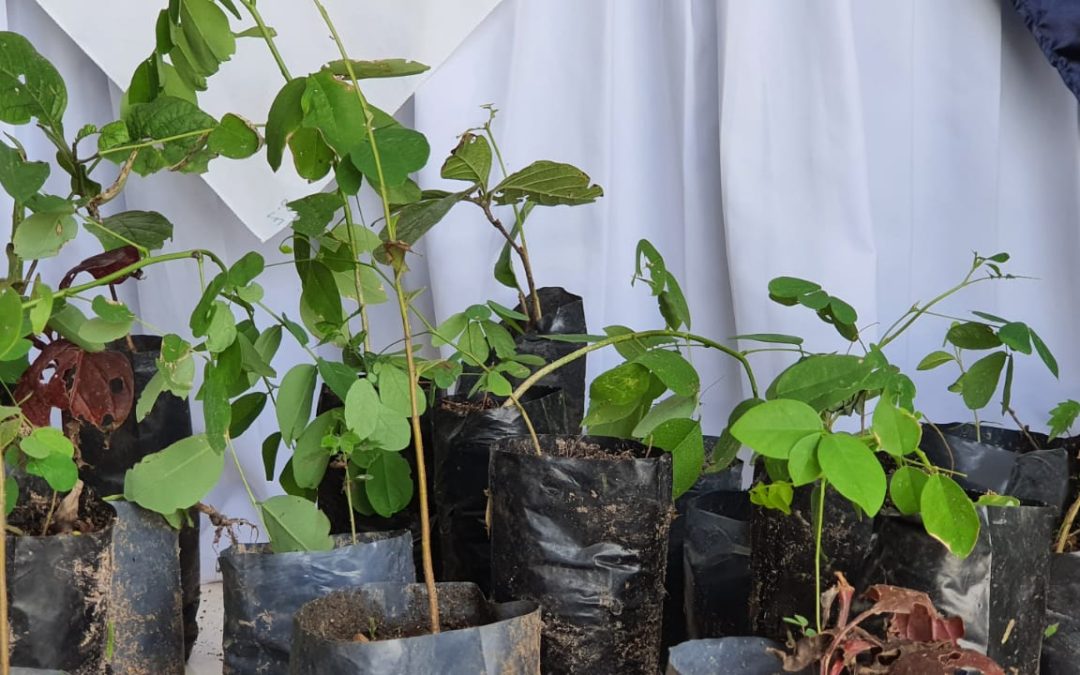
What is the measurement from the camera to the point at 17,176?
720 millimetres

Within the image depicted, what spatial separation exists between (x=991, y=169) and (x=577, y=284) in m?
0.58

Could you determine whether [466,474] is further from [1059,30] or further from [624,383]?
[1059,30]

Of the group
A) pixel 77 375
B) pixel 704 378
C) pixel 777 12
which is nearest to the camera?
pixel 77 375

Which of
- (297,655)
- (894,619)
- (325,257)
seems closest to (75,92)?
(325,257)

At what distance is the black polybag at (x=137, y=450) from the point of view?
1208mm

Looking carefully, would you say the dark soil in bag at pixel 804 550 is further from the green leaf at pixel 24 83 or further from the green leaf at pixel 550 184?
the green leaf at pixel 24 83

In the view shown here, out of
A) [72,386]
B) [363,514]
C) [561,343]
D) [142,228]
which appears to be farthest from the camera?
[561,343]

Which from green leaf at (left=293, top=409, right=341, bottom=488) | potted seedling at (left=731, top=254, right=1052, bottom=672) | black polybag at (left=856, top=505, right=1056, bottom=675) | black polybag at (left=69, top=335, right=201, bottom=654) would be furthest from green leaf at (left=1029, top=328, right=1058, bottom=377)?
black polybag at (left=69, top=335, right=201, bottom=654)

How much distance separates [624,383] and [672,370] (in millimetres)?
51

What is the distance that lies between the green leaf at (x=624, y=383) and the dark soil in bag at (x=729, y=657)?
263 millimetres

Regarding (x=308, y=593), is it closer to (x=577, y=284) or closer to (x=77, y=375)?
(x=77, y=375)

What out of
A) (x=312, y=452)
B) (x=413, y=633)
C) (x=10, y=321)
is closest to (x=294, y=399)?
(x=312, y=452)

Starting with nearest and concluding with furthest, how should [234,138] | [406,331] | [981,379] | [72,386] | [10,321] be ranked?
[10,321], [406,331], [234,138], [72,386], [981,379]

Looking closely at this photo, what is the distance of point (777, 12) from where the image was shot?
1.36m
